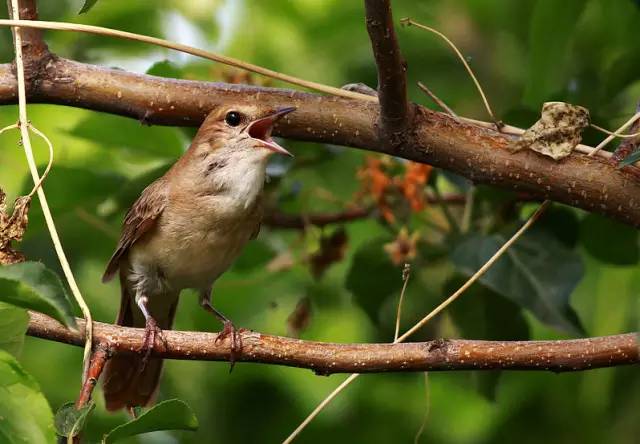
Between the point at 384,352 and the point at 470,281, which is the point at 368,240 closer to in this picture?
the point at 470,281

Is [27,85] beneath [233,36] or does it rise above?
beneath

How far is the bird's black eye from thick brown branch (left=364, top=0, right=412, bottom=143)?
0.79 m

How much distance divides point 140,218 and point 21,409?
7.62 feet

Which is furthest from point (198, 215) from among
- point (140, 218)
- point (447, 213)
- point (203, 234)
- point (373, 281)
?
point (447, 213)

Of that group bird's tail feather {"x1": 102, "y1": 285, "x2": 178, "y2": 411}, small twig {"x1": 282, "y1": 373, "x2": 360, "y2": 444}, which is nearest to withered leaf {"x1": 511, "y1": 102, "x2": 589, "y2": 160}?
small twig {"x1": 282, "y1": 373, "x2": 360, "y2": 444}

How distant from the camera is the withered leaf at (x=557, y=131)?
118 inches

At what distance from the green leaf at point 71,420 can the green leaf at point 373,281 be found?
200 cm

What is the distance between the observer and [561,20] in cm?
364

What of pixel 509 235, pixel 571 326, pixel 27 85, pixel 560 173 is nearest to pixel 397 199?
pixel 509 235

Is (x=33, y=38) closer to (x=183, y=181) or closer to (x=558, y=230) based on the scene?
(x=183, y=181)

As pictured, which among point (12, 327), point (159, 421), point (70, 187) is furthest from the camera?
point (70, 187)

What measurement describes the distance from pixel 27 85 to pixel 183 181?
1203 millimetres

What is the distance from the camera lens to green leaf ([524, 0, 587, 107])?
3604 mm

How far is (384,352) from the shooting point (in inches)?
107
